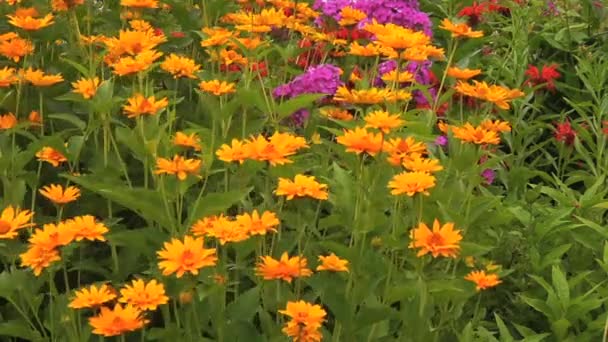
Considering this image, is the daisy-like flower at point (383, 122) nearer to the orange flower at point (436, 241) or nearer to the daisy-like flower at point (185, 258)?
the orange flower at point (436, 241)

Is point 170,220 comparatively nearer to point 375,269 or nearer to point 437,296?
point 375,269

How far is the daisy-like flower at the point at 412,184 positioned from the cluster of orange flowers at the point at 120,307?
0.38 m

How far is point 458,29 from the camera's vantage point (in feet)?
5.74

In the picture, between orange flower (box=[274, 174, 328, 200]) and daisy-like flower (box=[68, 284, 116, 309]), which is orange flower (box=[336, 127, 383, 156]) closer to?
orange flower (box=[274, 174, 328, 200])

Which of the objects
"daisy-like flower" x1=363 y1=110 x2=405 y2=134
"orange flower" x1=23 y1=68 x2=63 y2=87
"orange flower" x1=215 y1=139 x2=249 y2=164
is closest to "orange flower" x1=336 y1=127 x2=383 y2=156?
"daisy-like flower" x1=363 y1=110 x2=405 y2=134

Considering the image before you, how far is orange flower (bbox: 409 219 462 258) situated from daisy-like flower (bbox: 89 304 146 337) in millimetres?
415

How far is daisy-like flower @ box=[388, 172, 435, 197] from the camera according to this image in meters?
1.32

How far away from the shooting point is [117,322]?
46.6 inches

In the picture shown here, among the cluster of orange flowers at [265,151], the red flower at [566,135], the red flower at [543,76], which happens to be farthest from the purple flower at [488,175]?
the cluster of orange flowers at [265,151]

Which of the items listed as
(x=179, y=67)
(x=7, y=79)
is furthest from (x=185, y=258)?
(x=7, y=79)

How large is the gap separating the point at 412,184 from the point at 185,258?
14.0 inches

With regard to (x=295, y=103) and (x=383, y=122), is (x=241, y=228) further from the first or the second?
(x=295, y=103)

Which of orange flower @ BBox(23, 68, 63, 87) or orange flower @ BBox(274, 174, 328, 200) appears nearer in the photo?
orange flower @ BBox(274, 174, 328, 200)

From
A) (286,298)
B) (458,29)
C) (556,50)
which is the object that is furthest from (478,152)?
(556,50)
